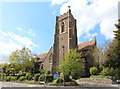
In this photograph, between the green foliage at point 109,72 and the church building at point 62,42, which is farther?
the church building at point 62,42

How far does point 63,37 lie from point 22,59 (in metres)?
15.3

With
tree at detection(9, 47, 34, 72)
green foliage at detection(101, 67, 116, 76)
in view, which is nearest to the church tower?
tree at detection(9, 47, 34, 72)

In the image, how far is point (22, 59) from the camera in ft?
104

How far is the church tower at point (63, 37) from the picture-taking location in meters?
31.8

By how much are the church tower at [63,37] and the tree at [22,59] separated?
26.1 ft

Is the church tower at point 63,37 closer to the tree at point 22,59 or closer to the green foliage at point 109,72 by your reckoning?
the tree at point 22,59

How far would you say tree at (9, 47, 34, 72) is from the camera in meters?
31.1

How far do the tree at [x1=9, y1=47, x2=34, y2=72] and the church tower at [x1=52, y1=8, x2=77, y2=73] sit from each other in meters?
7.97

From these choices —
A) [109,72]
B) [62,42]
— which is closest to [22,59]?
[62,42]

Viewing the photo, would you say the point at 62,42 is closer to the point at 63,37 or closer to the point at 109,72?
the point at 63,37

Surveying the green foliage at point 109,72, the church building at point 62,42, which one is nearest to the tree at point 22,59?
the church building at point 62,42

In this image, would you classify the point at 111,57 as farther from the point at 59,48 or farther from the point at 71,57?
the point at 59,48

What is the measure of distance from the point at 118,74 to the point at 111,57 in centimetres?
393

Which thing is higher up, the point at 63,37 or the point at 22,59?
the point at 63,37
